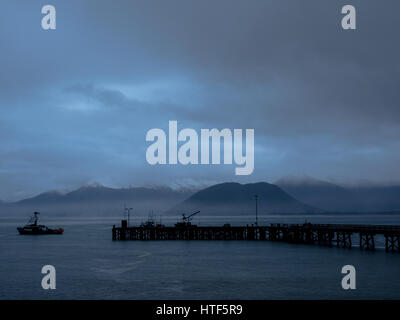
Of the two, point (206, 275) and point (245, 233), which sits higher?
point (245, 233)

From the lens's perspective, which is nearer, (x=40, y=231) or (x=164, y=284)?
(x=164, y=284)

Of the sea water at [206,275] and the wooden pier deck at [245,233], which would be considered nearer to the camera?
the sea water at [206,275]

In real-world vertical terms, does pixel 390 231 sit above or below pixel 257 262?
above

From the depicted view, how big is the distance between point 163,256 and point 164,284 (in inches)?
1099

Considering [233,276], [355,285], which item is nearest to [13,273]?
[233,276]

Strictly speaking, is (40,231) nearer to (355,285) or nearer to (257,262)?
(257,262)

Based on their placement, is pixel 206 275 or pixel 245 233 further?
pixel 245 233

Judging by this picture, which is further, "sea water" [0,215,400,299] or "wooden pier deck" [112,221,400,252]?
"wooden pier deck" [112,221,400,252]

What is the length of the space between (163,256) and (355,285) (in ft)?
127

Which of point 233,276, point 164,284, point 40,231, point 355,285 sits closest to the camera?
point 355,285

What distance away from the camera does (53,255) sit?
81438 mm
